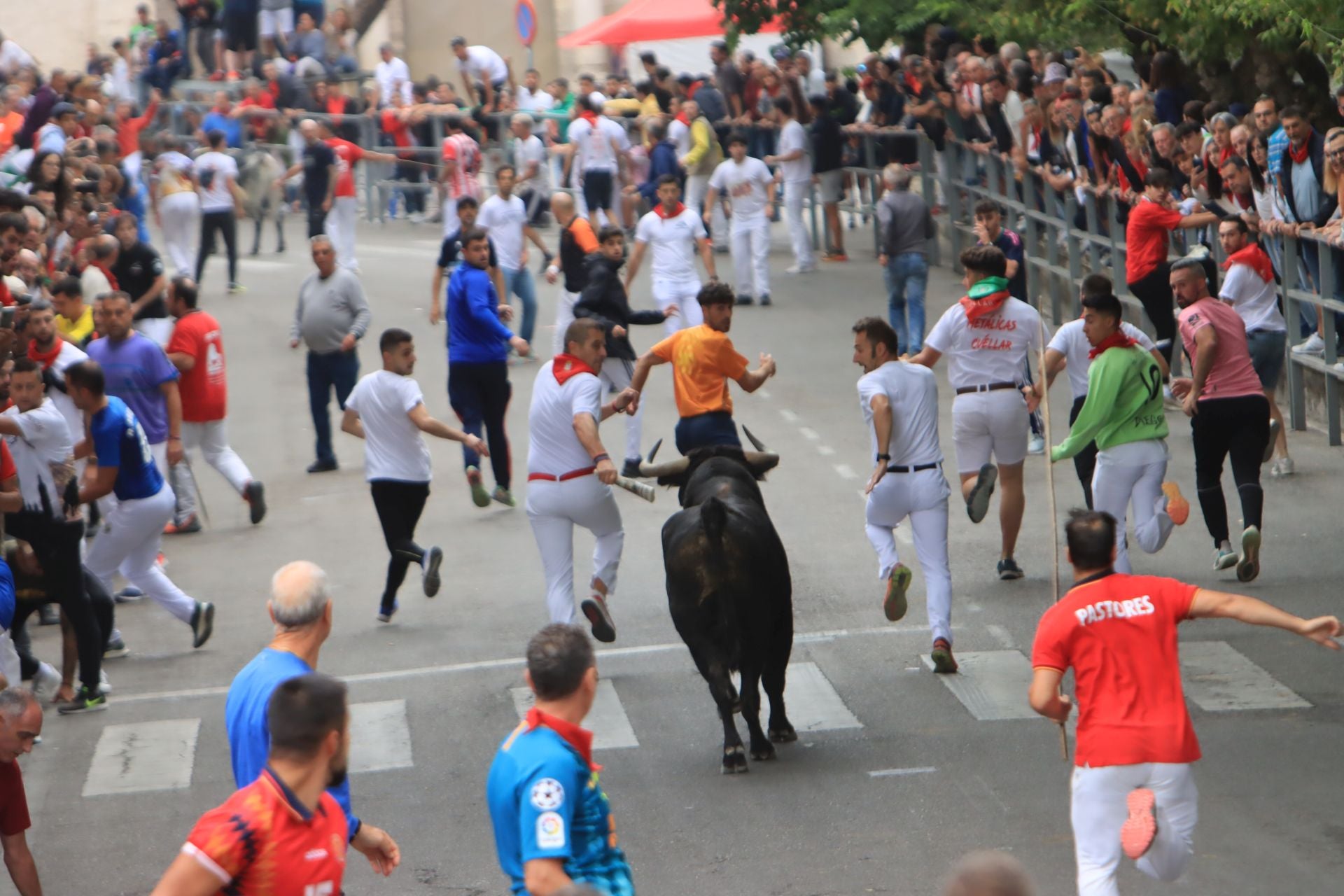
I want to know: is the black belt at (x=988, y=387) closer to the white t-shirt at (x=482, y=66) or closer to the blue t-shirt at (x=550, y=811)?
the blue t-shirt at (x=550, y=811)

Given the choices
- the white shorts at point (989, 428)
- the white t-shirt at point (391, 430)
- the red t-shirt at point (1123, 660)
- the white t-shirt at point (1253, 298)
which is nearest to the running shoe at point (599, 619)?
the white t-shirt at point (391, 430)

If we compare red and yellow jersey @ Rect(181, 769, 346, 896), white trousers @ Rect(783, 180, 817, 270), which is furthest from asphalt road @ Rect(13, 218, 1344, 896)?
white trousers @ Rect(783, 180, 817, 270)

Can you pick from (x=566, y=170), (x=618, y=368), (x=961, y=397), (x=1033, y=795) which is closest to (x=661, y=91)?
(x=566, y=170)

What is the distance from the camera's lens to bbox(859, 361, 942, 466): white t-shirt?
1026cm

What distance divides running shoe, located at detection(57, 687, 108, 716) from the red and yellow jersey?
20.4 ft

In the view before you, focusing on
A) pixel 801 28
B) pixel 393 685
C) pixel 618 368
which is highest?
pixel 801 28

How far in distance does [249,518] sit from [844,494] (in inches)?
189

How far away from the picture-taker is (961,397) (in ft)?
38.5

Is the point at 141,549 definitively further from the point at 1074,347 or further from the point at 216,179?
the point at 216,179

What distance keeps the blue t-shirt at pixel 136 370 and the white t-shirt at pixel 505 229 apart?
7.43 metres

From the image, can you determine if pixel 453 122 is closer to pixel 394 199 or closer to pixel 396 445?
pixel 394 199

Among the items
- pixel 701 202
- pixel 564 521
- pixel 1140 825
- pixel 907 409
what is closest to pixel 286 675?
pixel 1140 825

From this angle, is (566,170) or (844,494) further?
(566,170)

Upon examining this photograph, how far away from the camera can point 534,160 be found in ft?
85.7
